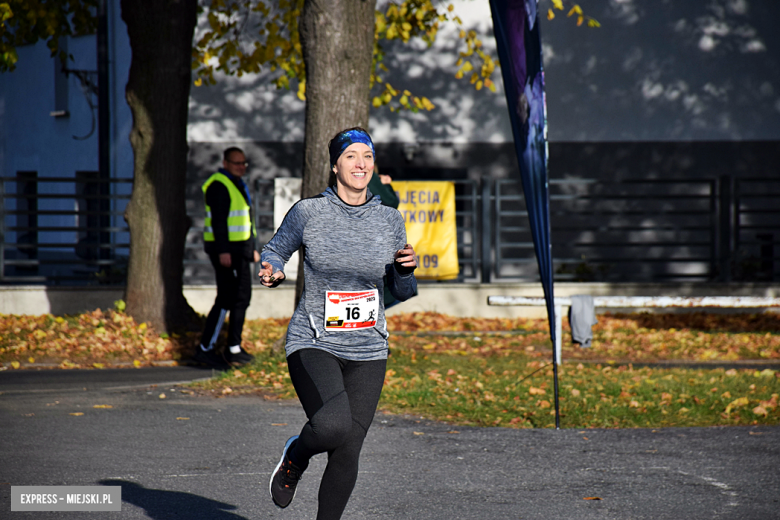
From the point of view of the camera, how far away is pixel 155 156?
36.1 ft

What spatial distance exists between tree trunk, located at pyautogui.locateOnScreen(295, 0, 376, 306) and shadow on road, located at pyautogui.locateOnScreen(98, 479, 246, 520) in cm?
437

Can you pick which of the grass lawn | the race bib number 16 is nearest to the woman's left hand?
the race bib number 16

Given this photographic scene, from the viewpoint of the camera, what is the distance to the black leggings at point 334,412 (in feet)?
12.8

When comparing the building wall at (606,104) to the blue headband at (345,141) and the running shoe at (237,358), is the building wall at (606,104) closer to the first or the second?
the running shoe at (237,358)

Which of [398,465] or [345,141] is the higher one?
[345,141]

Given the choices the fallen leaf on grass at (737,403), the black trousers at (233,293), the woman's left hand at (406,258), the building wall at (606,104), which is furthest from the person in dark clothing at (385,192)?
the building wall at (606,104)

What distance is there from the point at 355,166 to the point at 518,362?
6081 mm

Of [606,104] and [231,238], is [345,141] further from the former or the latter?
[606,104]

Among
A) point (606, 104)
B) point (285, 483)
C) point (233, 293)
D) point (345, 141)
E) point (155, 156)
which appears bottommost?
point (285, 483)

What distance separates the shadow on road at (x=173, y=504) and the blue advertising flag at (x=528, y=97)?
275cm

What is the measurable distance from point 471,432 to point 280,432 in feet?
4.65

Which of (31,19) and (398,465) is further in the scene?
(31,19)

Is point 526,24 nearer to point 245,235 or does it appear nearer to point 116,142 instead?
point 245,235

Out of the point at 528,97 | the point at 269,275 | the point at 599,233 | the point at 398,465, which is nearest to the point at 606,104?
the point at 599,233
